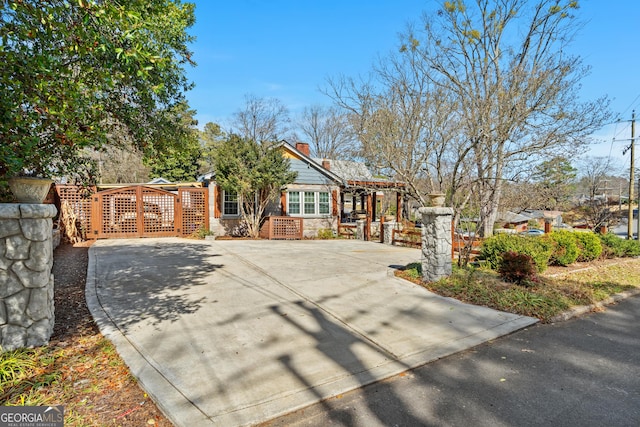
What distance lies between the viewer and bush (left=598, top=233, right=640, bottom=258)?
10141 mm

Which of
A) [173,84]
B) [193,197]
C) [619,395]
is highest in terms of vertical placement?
[173,84]

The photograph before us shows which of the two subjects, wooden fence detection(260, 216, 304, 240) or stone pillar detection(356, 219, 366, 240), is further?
stone pillar detection(356, 219, 366, 240)

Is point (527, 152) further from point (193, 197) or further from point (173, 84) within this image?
point (193, 197)

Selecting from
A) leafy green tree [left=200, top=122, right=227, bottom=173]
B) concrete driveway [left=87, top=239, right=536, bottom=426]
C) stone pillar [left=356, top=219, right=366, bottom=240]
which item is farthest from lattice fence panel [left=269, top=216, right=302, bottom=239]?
leafy green tree [left=200, top=122, right=227, bottom=173]

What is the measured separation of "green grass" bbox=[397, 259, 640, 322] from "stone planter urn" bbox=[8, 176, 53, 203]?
5.77 meters

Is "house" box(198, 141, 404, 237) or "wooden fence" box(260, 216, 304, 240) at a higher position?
"house" box(198, 141, 404, 237)

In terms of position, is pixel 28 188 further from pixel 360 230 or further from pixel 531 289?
pixel 360 230

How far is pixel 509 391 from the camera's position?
114 inches

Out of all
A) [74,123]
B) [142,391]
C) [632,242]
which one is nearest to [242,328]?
[142,391]

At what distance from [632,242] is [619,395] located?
11.2 m

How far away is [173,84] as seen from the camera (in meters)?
6.49

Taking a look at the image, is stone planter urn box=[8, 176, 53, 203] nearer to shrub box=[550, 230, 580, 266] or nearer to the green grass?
the green grass
